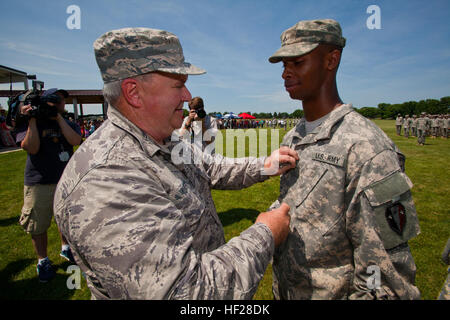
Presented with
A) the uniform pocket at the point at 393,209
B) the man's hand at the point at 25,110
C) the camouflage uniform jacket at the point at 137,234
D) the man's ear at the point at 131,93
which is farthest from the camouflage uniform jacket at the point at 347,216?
the man's hand at the point at 25,110

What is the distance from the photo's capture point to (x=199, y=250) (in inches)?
60.6

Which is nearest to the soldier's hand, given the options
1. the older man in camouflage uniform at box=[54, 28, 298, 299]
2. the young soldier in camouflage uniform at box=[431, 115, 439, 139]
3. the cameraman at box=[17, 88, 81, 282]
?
the older man in camouflage uniform at box=[54, 28, 298, 299]

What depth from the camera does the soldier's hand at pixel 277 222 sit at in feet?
4.47

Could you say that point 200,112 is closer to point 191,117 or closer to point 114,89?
point 191,117

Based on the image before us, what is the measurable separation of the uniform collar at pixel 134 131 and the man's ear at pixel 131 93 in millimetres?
103

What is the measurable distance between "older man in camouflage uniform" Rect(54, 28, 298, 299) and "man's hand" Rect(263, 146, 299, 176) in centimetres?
55

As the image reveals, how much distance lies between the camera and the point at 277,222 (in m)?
1.41

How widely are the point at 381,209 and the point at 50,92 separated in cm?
468

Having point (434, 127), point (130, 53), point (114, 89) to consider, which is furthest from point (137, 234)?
point (434, 127)

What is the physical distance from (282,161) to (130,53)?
1.38 m

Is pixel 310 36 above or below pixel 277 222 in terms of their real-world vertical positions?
above

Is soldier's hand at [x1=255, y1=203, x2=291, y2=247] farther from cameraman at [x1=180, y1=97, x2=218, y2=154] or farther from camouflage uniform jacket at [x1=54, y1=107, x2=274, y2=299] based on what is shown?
cameraman at [x1=180, y1=97, x2=218, y2=154]

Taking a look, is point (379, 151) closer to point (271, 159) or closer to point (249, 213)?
point (271, 159)

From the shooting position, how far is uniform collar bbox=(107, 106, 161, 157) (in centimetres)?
133
